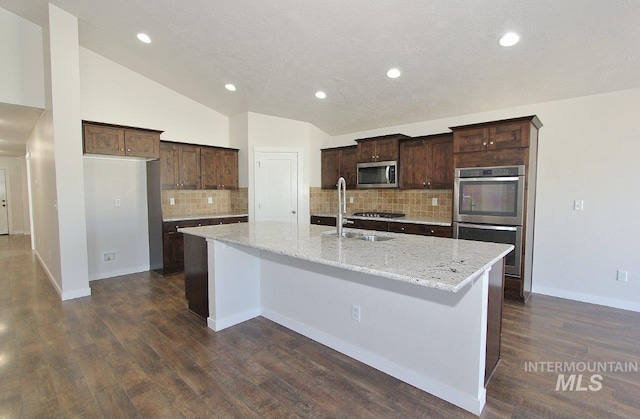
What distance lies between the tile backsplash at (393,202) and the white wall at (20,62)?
414 cm

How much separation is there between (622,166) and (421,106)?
2324 millimetres

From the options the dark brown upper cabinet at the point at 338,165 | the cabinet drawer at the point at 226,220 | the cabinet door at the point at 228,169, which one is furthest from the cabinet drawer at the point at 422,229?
the cabinet door at the point at 228,169

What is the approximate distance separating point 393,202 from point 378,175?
2.00ft

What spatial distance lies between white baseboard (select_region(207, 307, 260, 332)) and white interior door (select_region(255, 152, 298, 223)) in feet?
8.65

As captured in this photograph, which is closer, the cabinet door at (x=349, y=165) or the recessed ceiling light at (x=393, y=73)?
the recessed ceiling light at (x=393, y=73)

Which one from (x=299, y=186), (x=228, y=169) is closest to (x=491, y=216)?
(x=299, y=186)

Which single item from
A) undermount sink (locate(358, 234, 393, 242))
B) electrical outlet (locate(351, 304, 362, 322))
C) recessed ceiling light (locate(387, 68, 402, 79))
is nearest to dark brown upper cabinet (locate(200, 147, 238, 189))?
recessed ceiling light (locate(387, 68, 402, 79))

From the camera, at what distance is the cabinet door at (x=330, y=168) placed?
579 centimetres

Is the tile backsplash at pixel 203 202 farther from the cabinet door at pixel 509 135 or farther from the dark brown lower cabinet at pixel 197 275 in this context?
the cabinet door at pixel 509 135

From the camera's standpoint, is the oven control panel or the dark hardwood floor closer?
the dark hardwood floor

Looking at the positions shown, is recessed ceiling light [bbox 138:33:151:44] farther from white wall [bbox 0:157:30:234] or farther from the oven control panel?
white wall [bbox 0:157:30:234]

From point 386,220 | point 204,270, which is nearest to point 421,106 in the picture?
point 386,220

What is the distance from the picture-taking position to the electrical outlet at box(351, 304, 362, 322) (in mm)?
2385

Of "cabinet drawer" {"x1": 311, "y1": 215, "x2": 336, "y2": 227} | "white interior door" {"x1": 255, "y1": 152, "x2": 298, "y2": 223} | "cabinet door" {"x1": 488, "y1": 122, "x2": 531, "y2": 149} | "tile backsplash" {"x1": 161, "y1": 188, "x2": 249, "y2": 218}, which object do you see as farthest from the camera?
"white interior door" {"x1": 255, "y1": 152, "x2": 298, "y2": 223}
